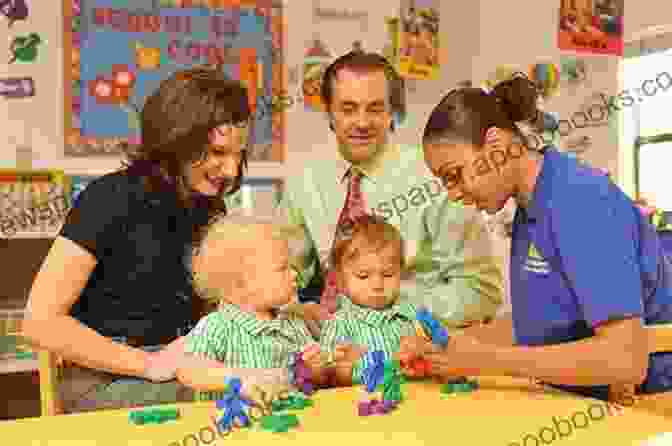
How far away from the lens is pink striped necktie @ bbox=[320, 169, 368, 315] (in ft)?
5.44

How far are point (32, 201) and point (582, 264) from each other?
2.01 metres

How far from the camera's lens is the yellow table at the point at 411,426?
938mm

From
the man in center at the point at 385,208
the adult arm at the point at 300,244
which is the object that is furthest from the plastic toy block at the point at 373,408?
the adult arm at the point at 300,244

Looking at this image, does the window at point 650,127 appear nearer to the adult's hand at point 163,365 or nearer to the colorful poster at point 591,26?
the colorful poster at point 591,26

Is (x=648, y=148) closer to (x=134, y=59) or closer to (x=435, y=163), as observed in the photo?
(x=134, y=59)

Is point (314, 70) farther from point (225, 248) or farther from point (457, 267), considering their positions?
point (225, 248)

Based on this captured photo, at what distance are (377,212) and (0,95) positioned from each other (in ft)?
4.83

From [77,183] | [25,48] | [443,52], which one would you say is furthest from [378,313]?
[443,52]

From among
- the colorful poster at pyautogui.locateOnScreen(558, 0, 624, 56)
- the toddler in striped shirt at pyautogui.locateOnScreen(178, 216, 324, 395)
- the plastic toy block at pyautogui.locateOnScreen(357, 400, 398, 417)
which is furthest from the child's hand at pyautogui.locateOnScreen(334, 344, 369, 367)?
the colorful poster at pyautogui.locateOnScreen(558, 0, 624, 56)

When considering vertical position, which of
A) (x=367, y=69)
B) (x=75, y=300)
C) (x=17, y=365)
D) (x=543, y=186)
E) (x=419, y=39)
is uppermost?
(x=419, y=39)

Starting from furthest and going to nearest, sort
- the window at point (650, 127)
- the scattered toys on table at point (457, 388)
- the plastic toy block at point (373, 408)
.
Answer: the window at point (650, 127), the scattered toys on table at point (457, 388), the plastic toy block at point (373, 408)

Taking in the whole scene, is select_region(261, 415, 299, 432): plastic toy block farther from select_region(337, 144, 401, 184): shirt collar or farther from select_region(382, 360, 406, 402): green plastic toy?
select_region(337, 144, 401, 184): shirt collar

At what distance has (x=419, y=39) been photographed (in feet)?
10.1

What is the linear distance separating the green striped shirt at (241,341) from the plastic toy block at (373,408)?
0.30m
